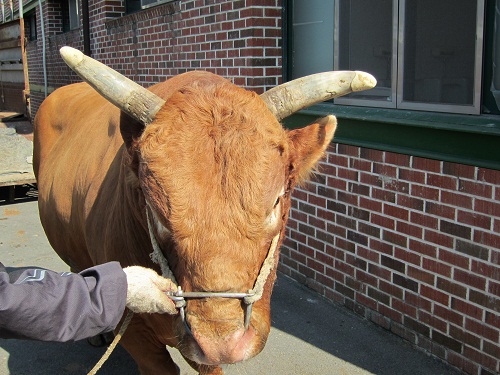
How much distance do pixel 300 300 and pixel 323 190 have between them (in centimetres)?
99

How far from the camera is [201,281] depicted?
76.0 inches

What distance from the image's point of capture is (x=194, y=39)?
20.2ft

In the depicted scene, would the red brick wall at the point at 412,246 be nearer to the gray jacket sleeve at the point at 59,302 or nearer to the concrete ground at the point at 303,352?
the concrete ground at the point at 303,352

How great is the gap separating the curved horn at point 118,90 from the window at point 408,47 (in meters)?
2.26

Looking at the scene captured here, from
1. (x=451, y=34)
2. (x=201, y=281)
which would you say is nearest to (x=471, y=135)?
(x=451, y=34)

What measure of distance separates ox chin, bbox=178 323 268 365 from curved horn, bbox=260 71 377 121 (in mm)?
953

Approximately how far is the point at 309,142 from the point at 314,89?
29 centimetres

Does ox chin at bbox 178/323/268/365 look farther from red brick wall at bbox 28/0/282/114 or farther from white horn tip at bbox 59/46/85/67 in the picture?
red brick wall at bbox 28/0/282/114

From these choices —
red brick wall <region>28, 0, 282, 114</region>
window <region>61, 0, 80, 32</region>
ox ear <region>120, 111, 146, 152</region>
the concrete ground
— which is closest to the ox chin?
ox ear <region>120, 111, 146, 152</region>

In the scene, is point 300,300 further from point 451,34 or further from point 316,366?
point 451,34

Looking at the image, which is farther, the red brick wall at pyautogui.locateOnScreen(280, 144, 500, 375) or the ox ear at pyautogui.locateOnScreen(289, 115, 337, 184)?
the red brick wall at pyautogui.locateOnScreen(280, 144, 500, 375)

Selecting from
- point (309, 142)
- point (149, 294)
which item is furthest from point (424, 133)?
point (149, 294)

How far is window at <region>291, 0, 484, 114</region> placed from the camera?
3703 mm

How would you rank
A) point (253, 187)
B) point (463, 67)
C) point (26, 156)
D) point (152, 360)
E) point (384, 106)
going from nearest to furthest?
1. point (253, 187)
2. point (152, 360)
3. point (463, 67)
4. point (384, 106)
5. point (26, 156)
